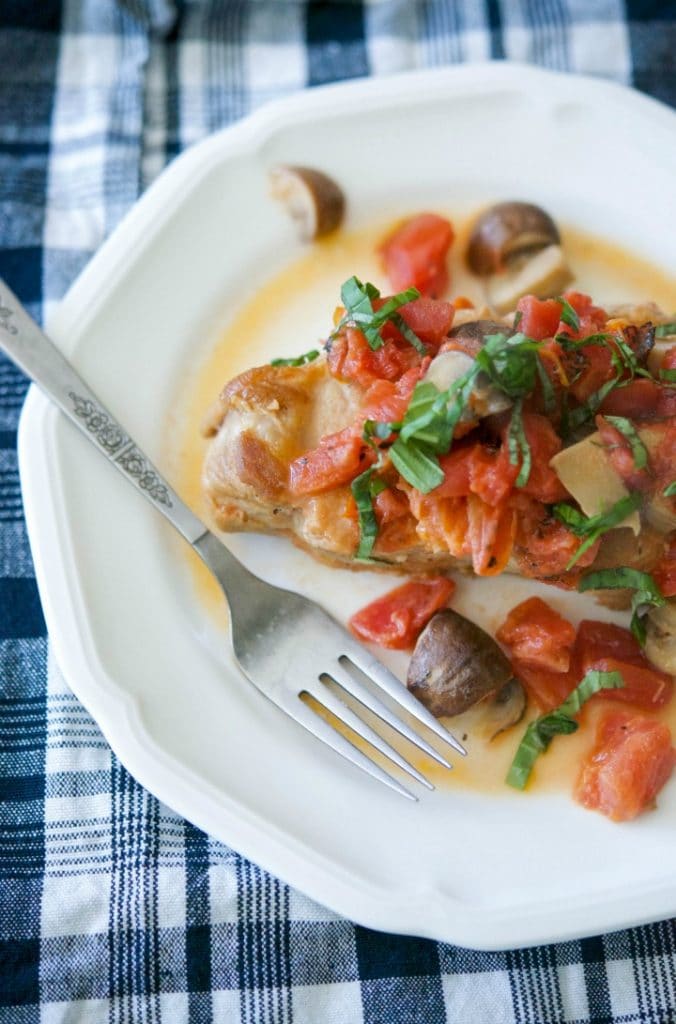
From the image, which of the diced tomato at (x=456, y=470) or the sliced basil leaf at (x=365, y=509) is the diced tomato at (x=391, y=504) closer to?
the sliced basil leaf at (x=365, y=509)

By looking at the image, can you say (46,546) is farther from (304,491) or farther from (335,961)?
(335,961)

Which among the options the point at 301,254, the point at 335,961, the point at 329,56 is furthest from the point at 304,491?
the point at 329,56

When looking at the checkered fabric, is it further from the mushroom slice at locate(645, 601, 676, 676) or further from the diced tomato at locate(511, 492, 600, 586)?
the diced tomato at locate(511, 492, 600, 586)

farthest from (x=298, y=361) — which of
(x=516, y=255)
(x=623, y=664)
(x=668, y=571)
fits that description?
(x=623, y=664)

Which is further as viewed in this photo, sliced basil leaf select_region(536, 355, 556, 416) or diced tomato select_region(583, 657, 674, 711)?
diced tomato select_region(583, 657, 674, 711)

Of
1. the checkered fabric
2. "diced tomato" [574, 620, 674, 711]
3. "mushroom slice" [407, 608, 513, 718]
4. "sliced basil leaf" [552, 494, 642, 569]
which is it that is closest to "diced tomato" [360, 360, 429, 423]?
"sliced basil leaf" [552, 494, 642, 569]

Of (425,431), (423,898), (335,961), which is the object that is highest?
(425,431)
